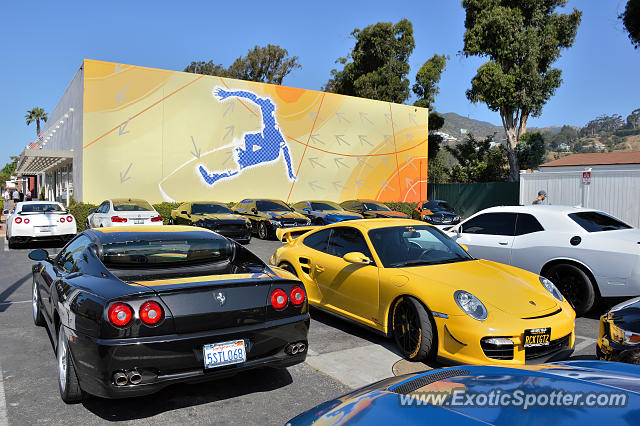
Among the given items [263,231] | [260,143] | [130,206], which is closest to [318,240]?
[263,231]

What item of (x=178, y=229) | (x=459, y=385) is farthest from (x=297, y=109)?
(x=459, y=385)

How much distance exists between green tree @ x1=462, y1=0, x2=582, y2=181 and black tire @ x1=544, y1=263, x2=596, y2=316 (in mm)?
28624

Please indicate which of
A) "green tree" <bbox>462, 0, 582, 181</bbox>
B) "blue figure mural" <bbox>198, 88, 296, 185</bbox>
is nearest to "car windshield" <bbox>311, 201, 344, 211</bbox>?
"blue figure mural" <bbox>198, 88, 296, 185</bbox>

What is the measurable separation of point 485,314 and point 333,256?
2298 millimetres

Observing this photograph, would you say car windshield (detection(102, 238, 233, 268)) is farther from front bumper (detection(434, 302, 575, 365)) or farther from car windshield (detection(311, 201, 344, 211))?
car windshield (detection(311, 201, 344, 211))

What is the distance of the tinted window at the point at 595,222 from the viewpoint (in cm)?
712

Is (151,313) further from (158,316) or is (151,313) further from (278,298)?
(278,298)

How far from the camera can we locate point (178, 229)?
4.93 m

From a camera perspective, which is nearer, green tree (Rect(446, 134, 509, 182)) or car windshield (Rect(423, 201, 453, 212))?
car windshield (Rect(423, 201, 453, 212))

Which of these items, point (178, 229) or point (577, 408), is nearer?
point (577, 408)

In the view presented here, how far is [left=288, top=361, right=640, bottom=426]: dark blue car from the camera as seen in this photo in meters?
1.58

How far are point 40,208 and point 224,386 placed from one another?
1279cm

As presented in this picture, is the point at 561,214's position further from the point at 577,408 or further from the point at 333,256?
the point at 577,408

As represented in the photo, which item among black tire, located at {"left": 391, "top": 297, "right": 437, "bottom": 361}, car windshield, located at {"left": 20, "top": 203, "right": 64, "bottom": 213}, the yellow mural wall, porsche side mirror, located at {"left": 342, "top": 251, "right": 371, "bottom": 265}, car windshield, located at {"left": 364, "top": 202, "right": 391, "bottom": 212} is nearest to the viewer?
black tire, located at {"left": 391, "top": 297, "right": 437, "bottom": 361}
